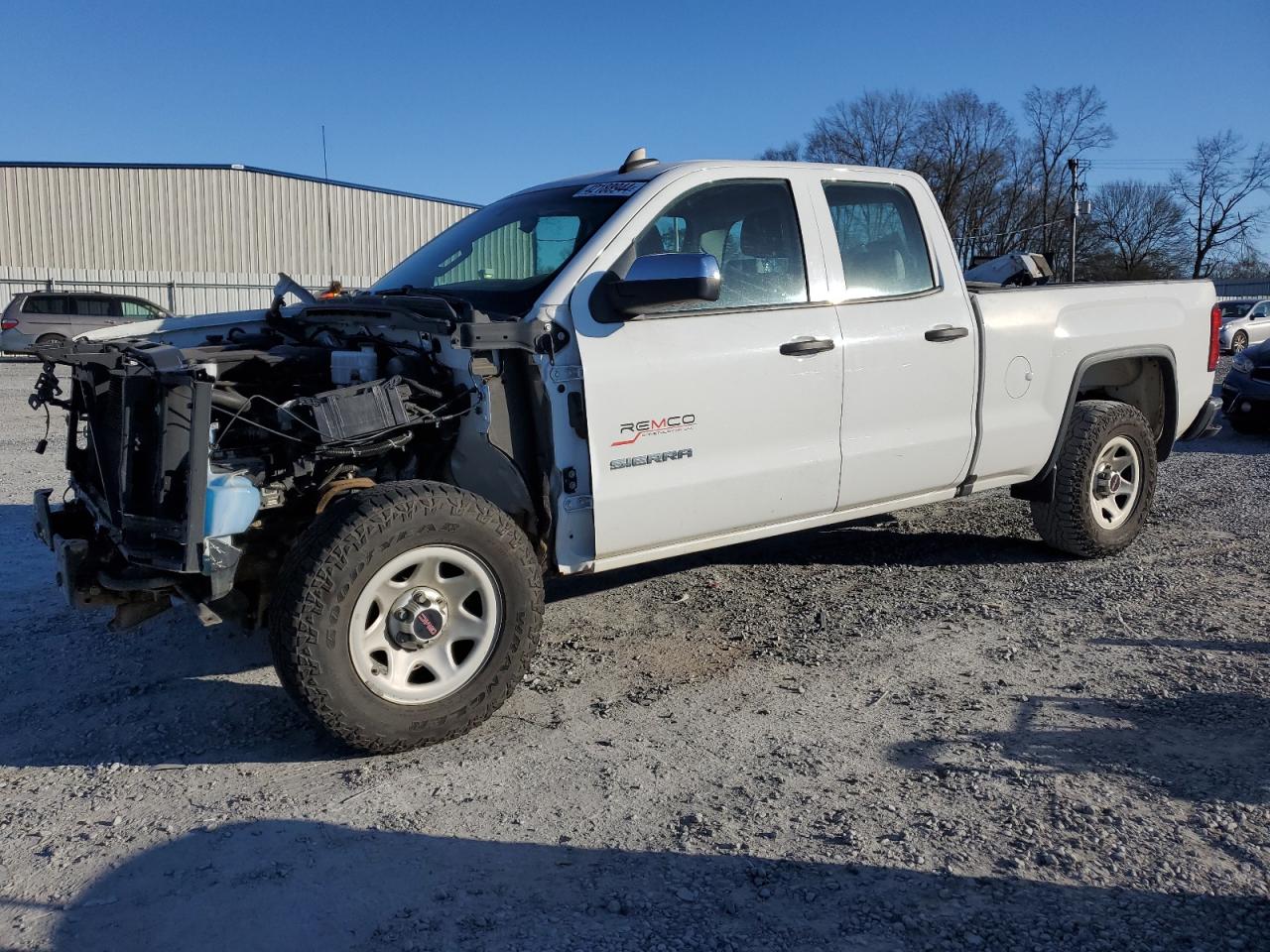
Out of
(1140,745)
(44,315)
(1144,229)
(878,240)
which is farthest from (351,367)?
(1144,229)

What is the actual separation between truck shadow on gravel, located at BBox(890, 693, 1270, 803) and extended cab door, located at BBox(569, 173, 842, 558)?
127 centimetres

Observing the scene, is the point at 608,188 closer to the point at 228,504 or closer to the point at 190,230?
the point at 228,504

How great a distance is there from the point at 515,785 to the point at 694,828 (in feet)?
2.08

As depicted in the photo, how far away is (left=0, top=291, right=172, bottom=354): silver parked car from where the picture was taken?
72.9 ft

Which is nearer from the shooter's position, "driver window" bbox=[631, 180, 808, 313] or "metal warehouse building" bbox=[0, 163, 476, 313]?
"driver window" bbox=[631, 180, 808, 313]

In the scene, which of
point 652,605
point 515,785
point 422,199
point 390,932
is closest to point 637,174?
point 652,605

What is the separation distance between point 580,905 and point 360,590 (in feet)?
4.27

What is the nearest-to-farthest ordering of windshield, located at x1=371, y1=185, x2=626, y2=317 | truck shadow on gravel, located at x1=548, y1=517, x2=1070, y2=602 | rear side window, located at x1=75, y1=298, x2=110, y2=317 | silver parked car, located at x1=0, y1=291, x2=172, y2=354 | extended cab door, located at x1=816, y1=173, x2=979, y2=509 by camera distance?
windshield, located at x1=371, y1=185, x2=626, y2=317
extended cab door, located at x1=816, y1=173, x2=979, y2=509
truck shadow on gravel, located at x1=548, y1=517, x2=1070, y2=602
silver parked car, located at x1=0, y1=291, x2=172, y2=354
rear side window, located at x1=75, y1=298, x2=110, y2=317

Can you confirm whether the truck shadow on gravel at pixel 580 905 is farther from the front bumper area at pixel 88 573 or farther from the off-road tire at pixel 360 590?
the front bumper area at pixel 88 573

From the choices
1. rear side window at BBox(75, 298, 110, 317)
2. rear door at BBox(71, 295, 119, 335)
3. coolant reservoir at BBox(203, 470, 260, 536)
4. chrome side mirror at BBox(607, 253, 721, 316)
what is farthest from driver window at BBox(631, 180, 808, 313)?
rear side window at BBox(75, 298, 110, 317)

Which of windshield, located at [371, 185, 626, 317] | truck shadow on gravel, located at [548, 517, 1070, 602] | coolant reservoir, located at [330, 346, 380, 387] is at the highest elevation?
windshield, located at [371, 185, 626, 317]

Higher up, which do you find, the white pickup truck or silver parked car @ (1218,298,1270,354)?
silver parked car @ (1218,298,1270,354)

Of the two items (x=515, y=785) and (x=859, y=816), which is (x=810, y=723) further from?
(x=515, y=785)

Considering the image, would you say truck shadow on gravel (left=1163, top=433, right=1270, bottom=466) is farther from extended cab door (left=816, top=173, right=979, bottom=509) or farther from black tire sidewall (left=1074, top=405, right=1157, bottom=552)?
extended cab door (left=816, top=173, right=979, bottom=509)
